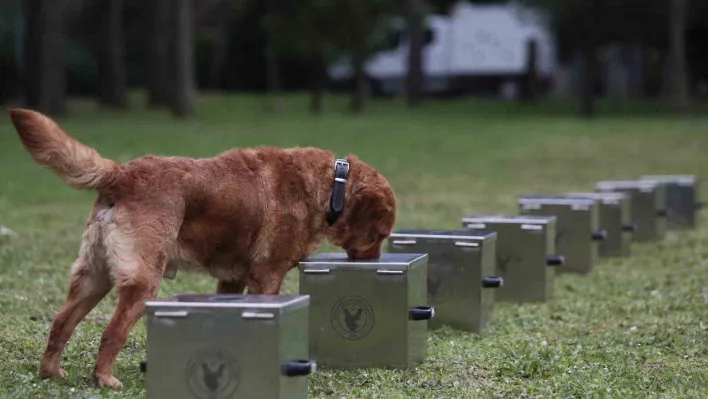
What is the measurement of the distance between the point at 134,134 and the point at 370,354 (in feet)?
72.4

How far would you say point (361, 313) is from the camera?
7.33 m

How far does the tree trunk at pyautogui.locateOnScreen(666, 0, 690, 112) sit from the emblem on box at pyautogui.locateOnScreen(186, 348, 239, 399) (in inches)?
1602

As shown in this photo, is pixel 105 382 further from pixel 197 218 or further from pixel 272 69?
pixel 272 69

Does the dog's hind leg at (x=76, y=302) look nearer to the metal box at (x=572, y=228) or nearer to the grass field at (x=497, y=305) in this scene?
the grass field at (x=497, y=305)

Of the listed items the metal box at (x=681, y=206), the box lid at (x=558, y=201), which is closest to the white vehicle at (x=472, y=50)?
the metal box at (x=681, y=206)

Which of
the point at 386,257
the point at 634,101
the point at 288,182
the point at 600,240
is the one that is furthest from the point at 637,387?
the point at 634,101

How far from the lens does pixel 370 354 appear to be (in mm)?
7305

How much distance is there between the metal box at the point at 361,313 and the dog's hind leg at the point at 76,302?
117cm

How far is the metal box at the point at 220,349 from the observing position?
5.65m

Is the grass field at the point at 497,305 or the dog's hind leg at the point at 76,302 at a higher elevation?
the dog's hind leg at the point at 76,302

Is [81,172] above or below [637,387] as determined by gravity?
above

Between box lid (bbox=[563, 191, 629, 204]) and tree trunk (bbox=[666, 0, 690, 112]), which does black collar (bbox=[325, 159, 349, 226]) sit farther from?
tree trunk (bbox=[666, 0, 690, 112])

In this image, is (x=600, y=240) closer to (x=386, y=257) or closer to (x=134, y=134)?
(x=386, y=257)

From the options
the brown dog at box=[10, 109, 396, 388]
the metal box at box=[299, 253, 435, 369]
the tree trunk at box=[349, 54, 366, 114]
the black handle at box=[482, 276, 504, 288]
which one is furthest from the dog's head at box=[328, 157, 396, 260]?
the tree trunk at box=[349, 54, 366, 114]
